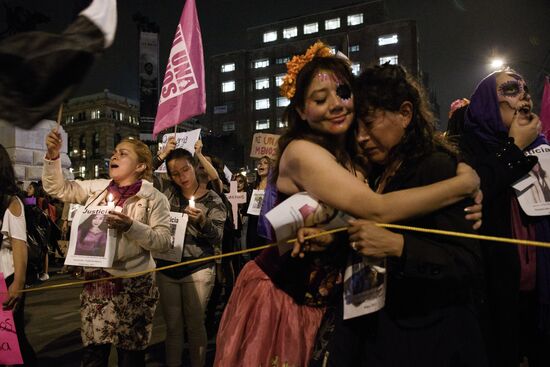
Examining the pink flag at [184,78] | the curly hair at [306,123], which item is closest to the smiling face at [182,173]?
the pink flag at [184,78]

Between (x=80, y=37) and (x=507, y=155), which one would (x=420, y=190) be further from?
(x=80, y=37)

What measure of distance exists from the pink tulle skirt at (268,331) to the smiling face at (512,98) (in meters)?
1.84

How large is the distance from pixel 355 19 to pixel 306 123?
71033 millimetres

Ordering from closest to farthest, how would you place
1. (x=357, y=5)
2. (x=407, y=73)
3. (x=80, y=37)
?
(x=80, y=37) < (x=407, y=73) < (x=357, y=5)

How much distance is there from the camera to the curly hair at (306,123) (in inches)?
83.3

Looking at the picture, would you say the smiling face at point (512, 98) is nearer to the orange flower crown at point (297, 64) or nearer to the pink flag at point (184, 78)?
the orange flower crown at point (297, 64)

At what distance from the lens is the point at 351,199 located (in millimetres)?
1754

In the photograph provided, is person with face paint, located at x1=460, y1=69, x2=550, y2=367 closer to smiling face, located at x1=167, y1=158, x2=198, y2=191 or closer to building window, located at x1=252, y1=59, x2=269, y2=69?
smiling face, located at x1=167, y1=158, x2=198, y2=191

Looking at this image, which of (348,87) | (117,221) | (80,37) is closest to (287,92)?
(348,87)

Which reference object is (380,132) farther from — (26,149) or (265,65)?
(265,65)

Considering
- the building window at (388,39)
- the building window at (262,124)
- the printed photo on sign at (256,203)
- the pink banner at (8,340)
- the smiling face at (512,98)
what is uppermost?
the building window at (388,39)

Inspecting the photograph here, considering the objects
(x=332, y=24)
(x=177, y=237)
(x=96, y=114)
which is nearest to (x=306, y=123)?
(x=177, y=237)

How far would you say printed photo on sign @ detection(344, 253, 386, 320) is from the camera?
1.79m

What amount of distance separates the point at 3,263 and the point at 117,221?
1139 mm
